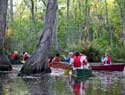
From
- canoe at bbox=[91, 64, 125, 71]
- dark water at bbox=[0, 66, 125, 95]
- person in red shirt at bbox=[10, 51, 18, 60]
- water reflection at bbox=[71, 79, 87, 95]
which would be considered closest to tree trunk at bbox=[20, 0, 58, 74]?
dark water at bbox=[0, 66, 125, 95]

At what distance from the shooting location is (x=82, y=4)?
7375cm

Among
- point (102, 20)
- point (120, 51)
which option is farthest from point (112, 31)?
point (120, 51)

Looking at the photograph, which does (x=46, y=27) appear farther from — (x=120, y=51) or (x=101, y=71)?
(x=120, y=51)

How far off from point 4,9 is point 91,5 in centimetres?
4068

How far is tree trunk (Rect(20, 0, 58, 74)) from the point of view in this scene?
27.2m

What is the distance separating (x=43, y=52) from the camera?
28.2 meters

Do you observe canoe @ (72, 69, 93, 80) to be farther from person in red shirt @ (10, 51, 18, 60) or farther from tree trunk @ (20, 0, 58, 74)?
person in red shirt @ (10, 51, 18, 60)

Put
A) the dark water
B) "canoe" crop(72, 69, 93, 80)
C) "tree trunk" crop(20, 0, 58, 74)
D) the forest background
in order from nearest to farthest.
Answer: the dark water < "canoe" crop(72, 69, 93, 80) < "tree trunk" crop(20, 0, 58, 74) < the forest background

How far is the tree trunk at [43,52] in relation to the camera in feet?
89.4

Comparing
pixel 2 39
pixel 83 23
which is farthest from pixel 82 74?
pixel 83 23

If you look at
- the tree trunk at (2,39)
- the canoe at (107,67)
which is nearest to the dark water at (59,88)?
the tree trunk at (2,39)

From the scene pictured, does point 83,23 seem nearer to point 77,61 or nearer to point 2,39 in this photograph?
point 2,39

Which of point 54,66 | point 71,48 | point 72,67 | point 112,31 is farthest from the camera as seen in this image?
point 112,31

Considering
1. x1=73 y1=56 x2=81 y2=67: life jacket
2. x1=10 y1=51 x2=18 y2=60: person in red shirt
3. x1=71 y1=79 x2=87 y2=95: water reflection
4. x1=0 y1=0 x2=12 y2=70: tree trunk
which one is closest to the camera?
x1=71 y1=79 x2=87 y2=95: water reflection
